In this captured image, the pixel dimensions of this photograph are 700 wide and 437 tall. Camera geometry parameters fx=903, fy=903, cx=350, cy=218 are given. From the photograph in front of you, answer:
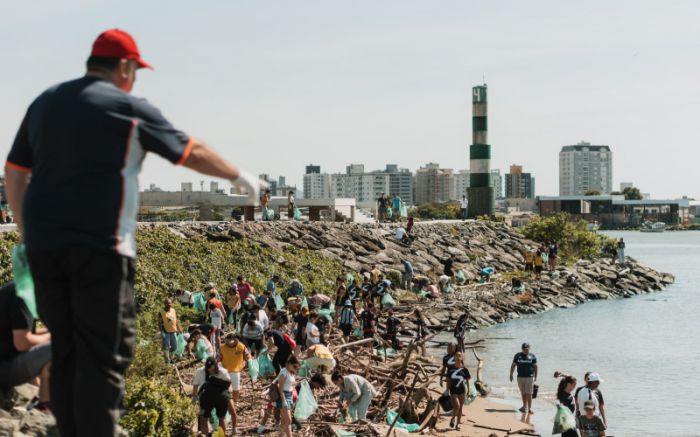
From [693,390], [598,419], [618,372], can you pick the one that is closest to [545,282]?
[618,372]

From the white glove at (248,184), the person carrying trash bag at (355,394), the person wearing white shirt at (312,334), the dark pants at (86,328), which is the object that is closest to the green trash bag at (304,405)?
the person carrying trash bag at (355,394)

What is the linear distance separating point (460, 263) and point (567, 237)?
699 inches

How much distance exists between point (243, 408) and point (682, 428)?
1202cm

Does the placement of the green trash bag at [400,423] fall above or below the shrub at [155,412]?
below

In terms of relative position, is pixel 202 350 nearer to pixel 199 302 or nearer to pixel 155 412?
pixel 155 412

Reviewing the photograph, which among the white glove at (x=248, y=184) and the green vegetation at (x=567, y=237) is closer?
the white glove at (x=248, y=184)

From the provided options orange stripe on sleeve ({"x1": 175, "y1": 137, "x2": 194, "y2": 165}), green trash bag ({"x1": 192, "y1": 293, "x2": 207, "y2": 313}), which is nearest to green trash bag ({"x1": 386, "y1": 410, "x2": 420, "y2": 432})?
green trash bag ({"x1": 192, "y1": 293, "x2": 207, "y2": 313})

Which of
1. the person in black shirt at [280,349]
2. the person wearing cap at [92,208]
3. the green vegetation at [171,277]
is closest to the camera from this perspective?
the person wearing cap at [92,208]

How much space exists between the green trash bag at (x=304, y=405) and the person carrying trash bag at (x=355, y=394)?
561 millimetres

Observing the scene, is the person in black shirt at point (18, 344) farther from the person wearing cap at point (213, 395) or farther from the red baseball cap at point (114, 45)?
the person wearing cap at point (213, 395)

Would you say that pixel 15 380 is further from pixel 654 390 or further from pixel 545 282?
pixel 545 282

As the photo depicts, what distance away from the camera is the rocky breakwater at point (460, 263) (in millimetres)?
43938

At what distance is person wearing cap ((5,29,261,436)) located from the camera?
362 centimetres

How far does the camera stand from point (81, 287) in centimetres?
364
